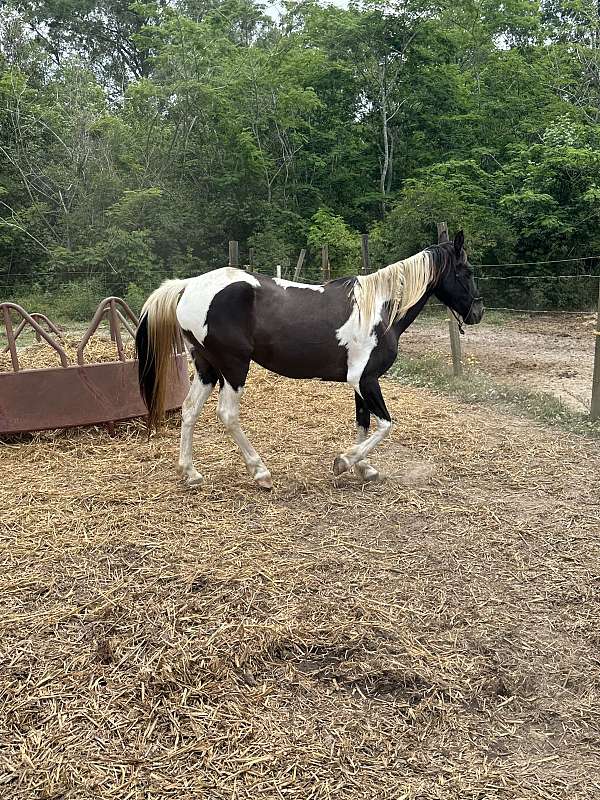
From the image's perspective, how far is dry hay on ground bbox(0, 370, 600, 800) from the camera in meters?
1.80

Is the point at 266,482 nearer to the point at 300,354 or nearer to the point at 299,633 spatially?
the point at 300,354

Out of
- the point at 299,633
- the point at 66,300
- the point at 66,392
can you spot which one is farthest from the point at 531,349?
the point at 66,300

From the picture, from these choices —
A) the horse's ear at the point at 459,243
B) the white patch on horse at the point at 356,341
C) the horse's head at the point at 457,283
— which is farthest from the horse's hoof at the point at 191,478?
the horse's ear at the point at 459,243

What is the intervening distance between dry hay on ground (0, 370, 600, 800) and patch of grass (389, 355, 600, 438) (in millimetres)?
1268

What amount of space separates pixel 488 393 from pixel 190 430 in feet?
12.4

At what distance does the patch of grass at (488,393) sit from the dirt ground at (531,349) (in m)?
0.26

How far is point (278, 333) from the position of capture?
3.89 meters

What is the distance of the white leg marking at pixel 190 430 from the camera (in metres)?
3.94

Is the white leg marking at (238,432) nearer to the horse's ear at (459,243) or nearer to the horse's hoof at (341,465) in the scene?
the horse's hoof at (341,465)

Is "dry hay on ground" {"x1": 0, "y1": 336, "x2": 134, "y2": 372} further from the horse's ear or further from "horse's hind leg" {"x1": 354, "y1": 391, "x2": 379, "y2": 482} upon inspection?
the horse's ear

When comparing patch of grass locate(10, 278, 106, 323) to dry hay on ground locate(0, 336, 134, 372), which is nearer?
dry hay on ground locate(0, 336, 134, 372)

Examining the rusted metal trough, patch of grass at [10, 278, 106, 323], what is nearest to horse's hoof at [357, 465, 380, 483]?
the rusted metal trough

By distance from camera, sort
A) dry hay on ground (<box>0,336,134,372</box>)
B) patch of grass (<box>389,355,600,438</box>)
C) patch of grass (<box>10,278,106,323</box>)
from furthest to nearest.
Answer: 1. patch of grass (<box>10,278,106,323</box>)
2. dry hay on ground (<box>0,336,134,372</box>)
3. patch of grass (<box>389,355,600,438</box>)

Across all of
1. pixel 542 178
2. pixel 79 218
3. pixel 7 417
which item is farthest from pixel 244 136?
pixel 7 417
